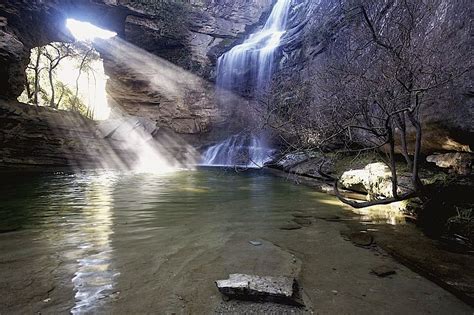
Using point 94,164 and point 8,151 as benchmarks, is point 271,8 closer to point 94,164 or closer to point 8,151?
point 94,164

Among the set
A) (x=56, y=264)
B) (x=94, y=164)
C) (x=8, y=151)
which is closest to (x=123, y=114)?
(x=94, y=164)

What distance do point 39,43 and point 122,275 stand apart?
21676 millimetres

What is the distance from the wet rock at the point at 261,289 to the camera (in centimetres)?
292

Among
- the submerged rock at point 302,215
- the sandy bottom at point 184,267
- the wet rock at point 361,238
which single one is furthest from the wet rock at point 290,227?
the wet rock at point 361,238

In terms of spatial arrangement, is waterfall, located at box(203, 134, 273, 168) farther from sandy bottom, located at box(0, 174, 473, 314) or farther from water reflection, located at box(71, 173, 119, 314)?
sandy bottom, located at box(0, 174, 473, 314)

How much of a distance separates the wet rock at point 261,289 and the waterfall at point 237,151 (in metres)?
17.4

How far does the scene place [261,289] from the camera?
2.95 m

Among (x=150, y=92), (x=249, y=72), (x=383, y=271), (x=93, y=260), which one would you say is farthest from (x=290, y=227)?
(x=150, y=92)

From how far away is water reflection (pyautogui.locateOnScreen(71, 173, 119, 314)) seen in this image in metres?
3.03

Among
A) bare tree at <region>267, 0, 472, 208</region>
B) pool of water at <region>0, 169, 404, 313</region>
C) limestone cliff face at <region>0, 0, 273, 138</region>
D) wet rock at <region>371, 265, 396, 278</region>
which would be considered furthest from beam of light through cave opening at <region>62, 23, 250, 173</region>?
wet rock at <region>371, 265, 396, 278</region>

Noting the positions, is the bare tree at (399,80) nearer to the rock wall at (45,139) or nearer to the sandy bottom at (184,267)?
the sandy bottom at (184,267)

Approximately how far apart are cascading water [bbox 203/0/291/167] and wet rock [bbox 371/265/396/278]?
54.0 ft

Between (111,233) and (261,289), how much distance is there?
3257 millimetres

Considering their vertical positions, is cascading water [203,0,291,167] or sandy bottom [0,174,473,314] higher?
cascading water [203,0,291,167]
